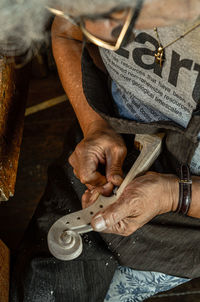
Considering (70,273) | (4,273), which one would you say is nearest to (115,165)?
(70,273)

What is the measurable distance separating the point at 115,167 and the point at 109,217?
165 mm

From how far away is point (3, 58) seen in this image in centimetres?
90

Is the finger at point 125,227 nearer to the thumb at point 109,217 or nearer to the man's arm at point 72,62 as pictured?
the thumb at point 109,217

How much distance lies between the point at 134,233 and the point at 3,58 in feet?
1.98

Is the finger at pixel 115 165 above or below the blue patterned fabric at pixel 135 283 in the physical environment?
above

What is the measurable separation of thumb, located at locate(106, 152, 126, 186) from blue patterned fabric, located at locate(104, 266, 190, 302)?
0.88ft

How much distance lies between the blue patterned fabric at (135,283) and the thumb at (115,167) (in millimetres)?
268

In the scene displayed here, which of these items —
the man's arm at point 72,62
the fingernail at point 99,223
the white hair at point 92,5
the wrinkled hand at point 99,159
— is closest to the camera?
the white hair at point 92,5

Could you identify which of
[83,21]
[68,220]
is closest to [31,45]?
[83,21]

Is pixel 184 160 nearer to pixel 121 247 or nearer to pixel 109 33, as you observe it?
pixel 121 247

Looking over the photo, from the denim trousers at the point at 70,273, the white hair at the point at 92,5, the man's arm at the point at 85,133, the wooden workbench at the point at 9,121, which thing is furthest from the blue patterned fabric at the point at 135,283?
the white hair at the point at 92,5

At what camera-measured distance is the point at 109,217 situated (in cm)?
75

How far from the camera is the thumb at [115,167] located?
0.83 m

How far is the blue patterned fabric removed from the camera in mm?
905
